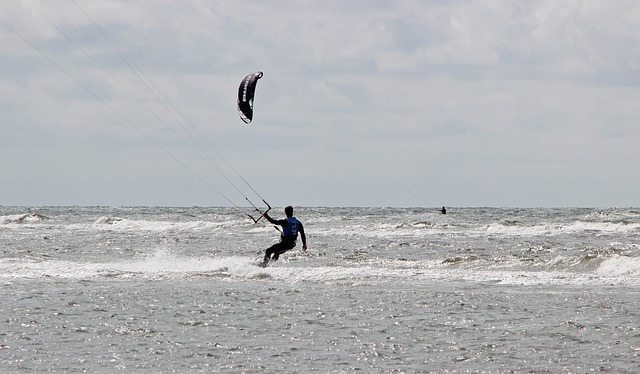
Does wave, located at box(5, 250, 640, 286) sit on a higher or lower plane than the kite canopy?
lower

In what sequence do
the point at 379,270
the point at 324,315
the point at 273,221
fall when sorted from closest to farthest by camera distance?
1. the point at 324,315
2. the point at 273,221
3. the point at 379,270

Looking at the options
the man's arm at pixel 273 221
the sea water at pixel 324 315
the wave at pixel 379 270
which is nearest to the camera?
the sea water at pixel 324 315

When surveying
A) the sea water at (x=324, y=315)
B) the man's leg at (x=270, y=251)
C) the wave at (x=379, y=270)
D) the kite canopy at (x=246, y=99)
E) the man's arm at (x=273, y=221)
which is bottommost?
the sea water at (x=324, y=315)

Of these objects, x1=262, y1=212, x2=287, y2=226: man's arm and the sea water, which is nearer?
the sea water

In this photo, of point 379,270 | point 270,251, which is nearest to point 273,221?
point 270,251

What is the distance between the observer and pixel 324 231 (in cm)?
4003

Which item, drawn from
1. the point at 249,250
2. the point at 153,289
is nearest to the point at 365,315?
the point at 153,289

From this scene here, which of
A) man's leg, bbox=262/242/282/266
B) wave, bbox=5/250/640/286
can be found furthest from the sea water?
man's leg, bbox=262/242/282/266

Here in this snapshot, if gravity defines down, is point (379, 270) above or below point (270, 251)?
below

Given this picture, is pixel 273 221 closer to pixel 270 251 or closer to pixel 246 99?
pixel 270 251

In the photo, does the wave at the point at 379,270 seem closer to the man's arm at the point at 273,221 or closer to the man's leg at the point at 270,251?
the man's leg at the point at 270,251

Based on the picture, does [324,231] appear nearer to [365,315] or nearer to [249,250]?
[249,250]

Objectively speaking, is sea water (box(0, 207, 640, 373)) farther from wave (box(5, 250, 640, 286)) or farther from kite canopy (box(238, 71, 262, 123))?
kite canopy (box(238, 71, 262, 123))

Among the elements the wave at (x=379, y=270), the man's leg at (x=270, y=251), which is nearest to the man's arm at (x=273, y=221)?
the man's leg at (x=270, y=251)
